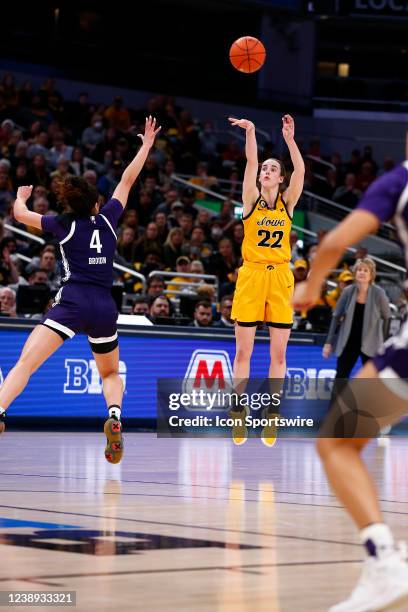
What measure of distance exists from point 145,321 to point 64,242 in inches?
246

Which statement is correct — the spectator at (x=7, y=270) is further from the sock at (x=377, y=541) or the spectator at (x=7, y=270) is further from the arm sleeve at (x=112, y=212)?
the sock at (x=377, y=541)

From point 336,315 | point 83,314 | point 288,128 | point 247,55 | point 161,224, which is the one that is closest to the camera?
point 83,314

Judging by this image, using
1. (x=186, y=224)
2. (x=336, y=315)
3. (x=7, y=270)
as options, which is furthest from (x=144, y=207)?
(x=336, y=315)

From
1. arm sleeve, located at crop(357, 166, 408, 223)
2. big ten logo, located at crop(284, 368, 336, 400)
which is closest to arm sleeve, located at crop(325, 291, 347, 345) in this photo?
big ten logo, located at crop(284, 368, 336, 400)

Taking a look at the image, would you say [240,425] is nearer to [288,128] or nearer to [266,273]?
[266,273]

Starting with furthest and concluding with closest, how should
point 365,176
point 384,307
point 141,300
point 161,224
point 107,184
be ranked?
point 365,176 < point 107,184 < point 161,224 < point 141,300 < point 384,307

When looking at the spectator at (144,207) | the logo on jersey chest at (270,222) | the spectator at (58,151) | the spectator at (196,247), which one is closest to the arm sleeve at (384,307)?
the logo on jersey chest at (270,222)

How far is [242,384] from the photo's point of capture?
12.2 m

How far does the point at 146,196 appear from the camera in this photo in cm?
2156

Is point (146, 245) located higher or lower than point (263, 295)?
higher

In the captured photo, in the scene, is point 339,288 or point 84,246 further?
point 339,288

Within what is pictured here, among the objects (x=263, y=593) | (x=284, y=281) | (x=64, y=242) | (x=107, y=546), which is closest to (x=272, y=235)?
(x=284, y=281)

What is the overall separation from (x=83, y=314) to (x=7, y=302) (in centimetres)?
576

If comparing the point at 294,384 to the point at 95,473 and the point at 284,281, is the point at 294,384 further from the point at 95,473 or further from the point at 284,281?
the point at 95,473
